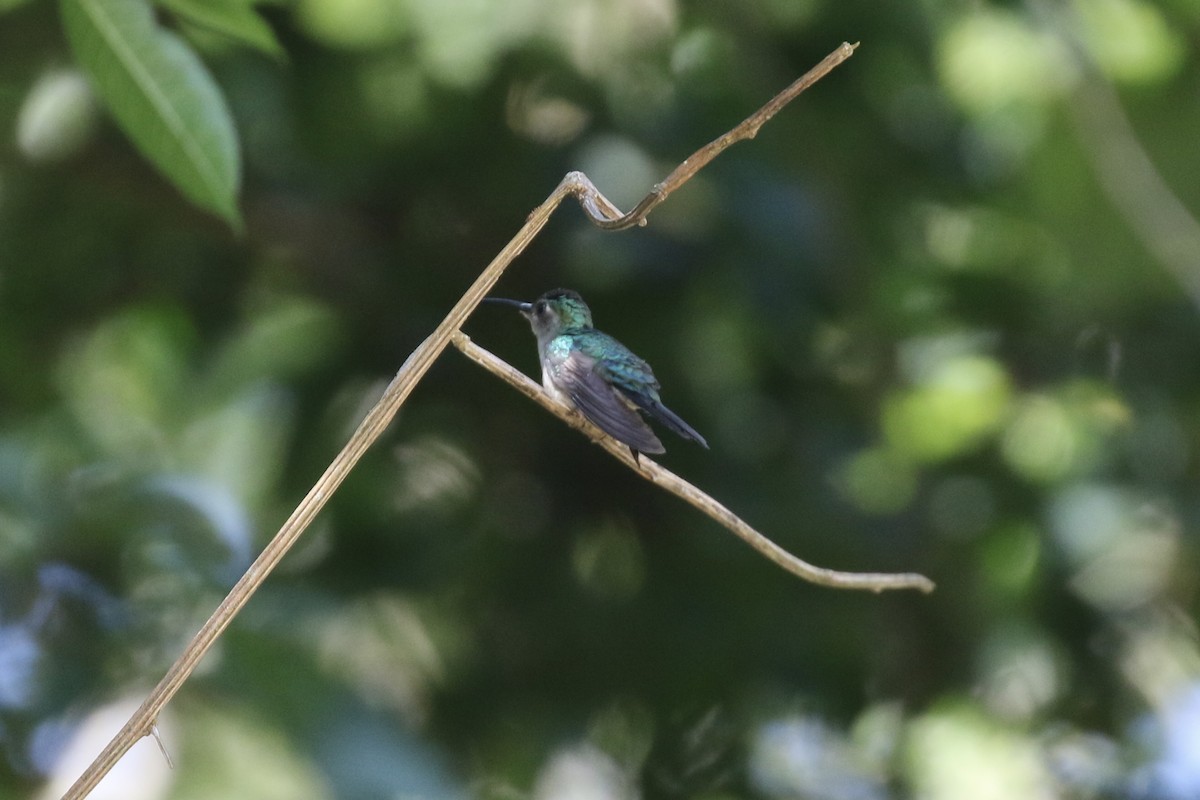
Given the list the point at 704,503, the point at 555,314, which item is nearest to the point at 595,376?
the point at 555,314

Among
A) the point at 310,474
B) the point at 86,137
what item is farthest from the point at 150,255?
the point at 310,474

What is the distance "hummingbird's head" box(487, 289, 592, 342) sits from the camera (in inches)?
69.2

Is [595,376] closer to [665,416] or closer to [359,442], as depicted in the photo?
[665,416]

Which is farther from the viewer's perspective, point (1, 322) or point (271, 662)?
point (1, 322)

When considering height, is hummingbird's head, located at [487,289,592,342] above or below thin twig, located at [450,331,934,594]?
above

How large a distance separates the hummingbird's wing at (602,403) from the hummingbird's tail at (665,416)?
0.04 meters

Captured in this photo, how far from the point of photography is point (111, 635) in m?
2.62

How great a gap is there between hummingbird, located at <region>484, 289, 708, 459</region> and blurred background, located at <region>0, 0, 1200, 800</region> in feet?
3.84

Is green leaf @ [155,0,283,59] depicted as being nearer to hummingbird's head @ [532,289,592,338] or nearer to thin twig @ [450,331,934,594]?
hummingbird's head @ [532,289,592,338]

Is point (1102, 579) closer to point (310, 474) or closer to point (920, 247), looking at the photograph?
point (920, 247)

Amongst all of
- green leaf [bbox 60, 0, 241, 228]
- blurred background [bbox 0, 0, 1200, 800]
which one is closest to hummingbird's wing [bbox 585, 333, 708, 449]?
green leaf [bbox 60, 0, 241, 228]

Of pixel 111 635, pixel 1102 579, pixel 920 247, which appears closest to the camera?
pixel 111 635

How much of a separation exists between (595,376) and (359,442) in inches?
27.7

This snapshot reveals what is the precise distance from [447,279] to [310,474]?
0.58m
